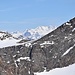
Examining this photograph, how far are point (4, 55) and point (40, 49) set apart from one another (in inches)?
649

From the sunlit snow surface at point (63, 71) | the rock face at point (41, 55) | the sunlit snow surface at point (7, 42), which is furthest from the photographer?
the sunlit snow surface at point (7, 42)

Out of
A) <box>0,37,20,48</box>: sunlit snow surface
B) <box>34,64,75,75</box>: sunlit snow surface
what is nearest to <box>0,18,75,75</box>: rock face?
<box>34,64,75,75</box>: sunlit snow surface

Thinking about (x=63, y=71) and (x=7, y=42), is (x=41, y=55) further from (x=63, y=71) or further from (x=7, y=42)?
(x=7, y=42)

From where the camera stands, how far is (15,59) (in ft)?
448

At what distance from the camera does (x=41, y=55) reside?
141 meters

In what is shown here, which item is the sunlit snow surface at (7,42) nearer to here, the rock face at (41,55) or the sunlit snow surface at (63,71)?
the rock face at (41,55)

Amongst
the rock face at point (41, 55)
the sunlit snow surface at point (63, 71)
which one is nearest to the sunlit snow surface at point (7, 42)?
the rock face at point (41, 55)

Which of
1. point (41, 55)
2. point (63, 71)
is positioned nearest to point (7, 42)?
point (41, 55)

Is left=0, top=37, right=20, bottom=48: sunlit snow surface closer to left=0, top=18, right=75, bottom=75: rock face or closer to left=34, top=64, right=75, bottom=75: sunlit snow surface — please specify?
left=0, top=18, right=75, bottom=75: rock face

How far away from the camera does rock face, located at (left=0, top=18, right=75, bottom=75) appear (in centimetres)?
13250

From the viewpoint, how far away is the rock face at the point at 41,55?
13250 cm

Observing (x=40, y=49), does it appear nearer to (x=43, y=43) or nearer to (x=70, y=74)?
(x=43, y=43)

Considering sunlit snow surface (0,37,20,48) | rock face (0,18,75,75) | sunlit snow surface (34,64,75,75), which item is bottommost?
sunlit snow surface (34,64,75,75)

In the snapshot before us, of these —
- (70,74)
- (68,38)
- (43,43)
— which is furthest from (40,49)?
(70,74)
